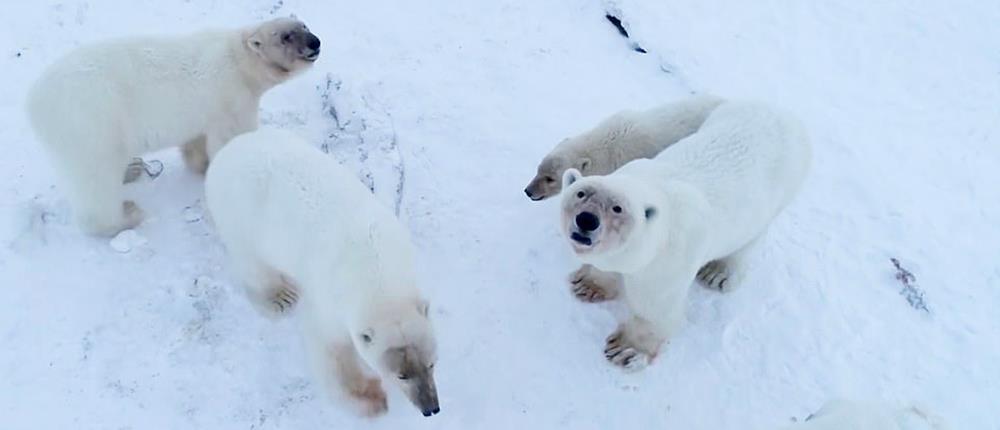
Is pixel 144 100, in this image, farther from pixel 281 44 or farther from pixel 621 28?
pixel 621 28

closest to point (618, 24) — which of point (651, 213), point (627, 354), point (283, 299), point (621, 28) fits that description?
point (621, 28)

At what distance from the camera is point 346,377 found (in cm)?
424

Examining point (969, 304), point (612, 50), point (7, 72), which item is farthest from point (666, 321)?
point (7, 72)

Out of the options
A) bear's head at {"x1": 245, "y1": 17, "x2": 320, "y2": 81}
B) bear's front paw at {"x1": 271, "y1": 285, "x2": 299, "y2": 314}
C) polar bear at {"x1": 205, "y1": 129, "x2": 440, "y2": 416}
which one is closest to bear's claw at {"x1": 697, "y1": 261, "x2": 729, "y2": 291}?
polar bear at {"x1": 205, "y1": 129, "x2": 440, "y2": 416}

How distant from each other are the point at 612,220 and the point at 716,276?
5.29 ft

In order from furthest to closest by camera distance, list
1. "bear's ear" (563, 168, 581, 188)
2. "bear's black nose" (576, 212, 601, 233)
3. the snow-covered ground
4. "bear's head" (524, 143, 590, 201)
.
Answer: "bear's head" (524, 143, 590, 201) → the snow-covered ground → "bear's ear" (563, 168, 581, 188) → "bear's black nose" (576, 212, 601, 233)

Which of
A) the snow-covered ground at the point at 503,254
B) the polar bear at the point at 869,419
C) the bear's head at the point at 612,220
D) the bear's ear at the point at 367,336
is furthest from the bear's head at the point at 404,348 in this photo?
the polar bear at the point at 869,419

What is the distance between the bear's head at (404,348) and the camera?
141 inches

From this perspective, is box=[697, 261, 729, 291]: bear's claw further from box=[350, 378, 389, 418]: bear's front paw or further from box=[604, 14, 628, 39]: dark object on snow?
box=[604, 14, 628, 39]: dark object on snow

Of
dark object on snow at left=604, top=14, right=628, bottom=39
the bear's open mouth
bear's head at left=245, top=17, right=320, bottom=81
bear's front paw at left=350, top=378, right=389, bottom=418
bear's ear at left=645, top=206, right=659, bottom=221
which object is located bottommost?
bear's front paw at left=350, top=378, right=389, bottom=418

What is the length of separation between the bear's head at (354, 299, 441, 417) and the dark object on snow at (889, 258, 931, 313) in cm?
363

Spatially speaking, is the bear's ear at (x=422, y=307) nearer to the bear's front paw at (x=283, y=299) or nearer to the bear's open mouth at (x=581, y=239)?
the bear's open mouth at (x=581, y=239)

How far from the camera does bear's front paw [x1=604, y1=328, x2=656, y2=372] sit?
15.4 ft

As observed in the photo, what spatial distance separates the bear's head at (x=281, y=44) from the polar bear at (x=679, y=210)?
6.51ft
